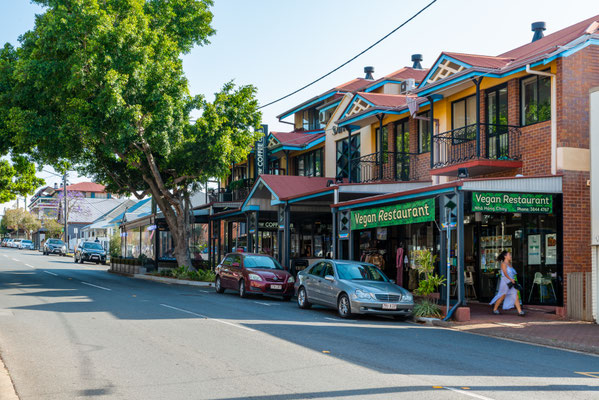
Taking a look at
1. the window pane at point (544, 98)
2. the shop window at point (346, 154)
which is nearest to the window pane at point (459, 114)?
the window pane at point (544, 98)

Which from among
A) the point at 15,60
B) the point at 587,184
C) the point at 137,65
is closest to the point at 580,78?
the point at 587,184

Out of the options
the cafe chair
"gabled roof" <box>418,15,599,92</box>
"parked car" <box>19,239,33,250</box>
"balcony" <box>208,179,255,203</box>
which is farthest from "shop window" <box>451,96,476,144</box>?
"parked car" <box>19,239,33,250</box>

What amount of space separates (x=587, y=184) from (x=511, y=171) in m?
2.51

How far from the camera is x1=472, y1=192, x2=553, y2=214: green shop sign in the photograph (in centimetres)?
1563

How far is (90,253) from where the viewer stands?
172 ft

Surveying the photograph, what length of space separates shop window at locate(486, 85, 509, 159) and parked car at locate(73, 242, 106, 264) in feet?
133

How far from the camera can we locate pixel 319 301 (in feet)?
56.7

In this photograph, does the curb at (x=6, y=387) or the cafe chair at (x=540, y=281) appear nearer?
the curb at (x=6, y=387)

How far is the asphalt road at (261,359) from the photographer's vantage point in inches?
296

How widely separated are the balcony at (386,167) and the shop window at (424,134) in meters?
0.52

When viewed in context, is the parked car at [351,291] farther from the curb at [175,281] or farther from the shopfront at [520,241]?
the curb at [175,281]

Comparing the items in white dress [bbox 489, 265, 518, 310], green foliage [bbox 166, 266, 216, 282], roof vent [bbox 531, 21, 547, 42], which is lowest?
green foliage [bbox 166, 266, 216, 282]

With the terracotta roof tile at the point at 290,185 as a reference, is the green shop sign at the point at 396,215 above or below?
below

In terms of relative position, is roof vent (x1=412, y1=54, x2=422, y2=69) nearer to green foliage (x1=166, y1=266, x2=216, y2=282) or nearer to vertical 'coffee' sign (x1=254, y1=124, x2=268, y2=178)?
vertical 'coffee' sign (x1=254, y1=124, x2=268, y2=178)
